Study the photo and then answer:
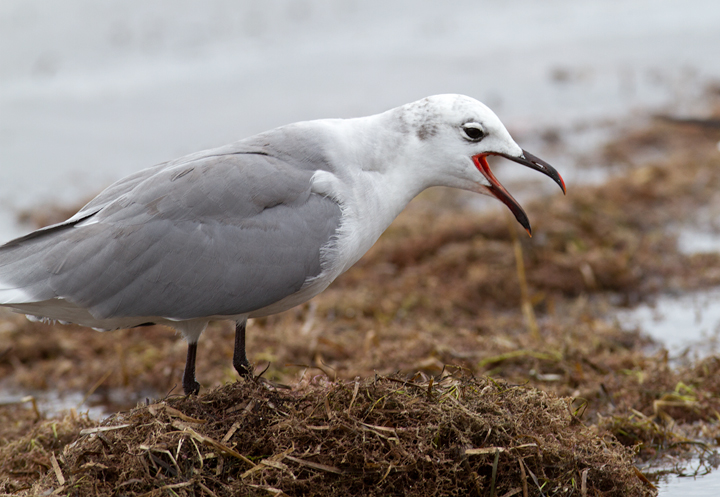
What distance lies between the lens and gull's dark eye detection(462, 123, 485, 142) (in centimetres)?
414

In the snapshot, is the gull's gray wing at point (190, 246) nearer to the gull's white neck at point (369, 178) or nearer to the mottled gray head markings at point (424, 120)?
the gull's white neck at point (369, 178)

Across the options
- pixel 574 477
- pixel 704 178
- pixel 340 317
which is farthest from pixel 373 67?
pixel 574 477

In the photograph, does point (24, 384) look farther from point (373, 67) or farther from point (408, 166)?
Result: point (373, 67)

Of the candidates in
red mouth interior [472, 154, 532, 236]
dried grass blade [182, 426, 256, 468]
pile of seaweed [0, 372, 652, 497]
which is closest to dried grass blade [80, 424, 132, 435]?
pile of seaweed [0, 372, 652, 497]

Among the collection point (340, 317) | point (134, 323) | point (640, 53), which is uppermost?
point (134, 323)

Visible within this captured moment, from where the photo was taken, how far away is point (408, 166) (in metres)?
4.22

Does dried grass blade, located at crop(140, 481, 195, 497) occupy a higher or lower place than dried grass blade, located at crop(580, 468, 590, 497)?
higher

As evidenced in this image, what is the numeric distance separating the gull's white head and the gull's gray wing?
53 centimetres

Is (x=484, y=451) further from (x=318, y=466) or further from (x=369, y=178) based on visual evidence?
(x=369, y=178)

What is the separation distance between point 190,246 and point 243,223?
0.26m

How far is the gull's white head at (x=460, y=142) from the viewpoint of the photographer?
4.14 meters

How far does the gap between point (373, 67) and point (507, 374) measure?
11.9 meters

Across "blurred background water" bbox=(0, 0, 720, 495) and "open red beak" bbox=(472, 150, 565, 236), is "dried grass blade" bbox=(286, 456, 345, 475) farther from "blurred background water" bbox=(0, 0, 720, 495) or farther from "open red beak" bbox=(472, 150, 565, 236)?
"blurred background water" bbox=(0, 0, 720, 495)

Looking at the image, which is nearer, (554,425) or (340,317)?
(554,425)
